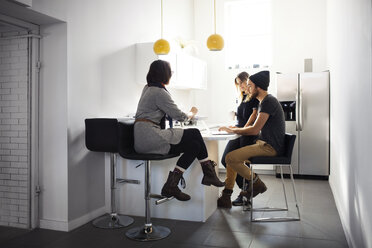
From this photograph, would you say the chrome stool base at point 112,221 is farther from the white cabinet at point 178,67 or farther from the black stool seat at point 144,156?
the white cabinet at point 178,67

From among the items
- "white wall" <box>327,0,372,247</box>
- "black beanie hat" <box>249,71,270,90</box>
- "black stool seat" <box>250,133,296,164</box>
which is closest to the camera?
"white wall" <box>327,0,372,247</box>

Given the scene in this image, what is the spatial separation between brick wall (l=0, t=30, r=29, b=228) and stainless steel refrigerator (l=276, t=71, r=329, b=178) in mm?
3757

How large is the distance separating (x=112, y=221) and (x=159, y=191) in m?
0.51

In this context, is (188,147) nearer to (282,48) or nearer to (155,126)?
(155,126)

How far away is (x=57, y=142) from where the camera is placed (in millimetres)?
3107

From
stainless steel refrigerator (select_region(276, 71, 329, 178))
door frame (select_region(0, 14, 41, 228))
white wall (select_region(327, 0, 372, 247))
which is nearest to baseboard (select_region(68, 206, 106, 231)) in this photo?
door frame (select_region(0, 14, 41, 228))

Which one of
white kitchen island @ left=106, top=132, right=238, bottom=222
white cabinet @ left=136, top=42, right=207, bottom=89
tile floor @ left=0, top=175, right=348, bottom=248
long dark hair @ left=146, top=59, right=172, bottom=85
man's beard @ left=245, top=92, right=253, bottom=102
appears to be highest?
white cabinet @ left=136, top=42, right=207, bottom=89

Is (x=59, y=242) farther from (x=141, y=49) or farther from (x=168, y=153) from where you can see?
(x=141, y=49)

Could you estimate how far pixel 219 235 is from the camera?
2918mm

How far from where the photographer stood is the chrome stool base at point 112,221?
3192mm

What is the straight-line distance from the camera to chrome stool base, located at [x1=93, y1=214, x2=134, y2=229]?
319 cm

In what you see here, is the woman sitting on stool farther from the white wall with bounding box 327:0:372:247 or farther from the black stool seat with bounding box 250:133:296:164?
the white wall with bounding box 327:0:372:247

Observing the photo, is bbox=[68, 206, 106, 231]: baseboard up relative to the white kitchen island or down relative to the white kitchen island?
down

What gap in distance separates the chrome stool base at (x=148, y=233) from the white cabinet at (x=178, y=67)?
6.07 ft
